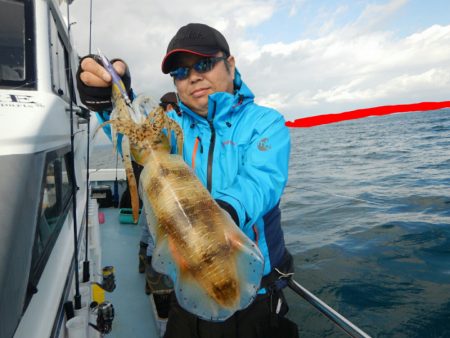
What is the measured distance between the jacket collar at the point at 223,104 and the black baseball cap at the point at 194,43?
372 mm

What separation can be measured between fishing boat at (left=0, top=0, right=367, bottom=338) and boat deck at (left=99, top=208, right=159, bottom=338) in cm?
2

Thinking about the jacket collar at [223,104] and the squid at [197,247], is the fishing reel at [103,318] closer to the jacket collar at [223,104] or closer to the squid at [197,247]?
the squid at [197,247]

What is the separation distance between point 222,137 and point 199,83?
52 centimetres

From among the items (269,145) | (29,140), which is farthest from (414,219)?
(29,140)

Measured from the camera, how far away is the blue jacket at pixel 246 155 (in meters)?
2.05

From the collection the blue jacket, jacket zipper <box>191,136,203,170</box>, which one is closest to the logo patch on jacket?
the blue jacket

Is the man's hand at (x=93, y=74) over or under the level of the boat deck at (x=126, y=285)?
over

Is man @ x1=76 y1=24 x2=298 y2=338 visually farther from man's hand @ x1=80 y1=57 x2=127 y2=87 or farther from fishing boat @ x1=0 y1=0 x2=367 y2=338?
fishing boat @ x1=0 y1=0 x2=367 y2=338

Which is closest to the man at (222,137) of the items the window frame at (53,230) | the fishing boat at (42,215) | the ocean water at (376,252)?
the fishing boat at (42,215)

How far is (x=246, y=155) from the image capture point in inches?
94.3

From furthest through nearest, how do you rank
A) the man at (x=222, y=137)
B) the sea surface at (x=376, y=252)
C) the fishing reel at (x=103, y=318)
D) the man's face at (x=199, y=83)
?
the sea surface at (x=376, y=252) < the fishing reel at (x=103, y=318) < the man's face at (x=199, y=83) < the man at (x=222, y=137)

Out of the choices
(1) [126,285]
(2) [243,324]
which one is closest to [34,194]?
(2) [243,324]

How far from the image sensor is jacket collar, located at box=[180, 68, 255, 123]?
2.56 metres

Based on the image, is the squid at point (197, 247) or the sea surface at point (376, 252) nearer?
the squid at point (197, 247)
